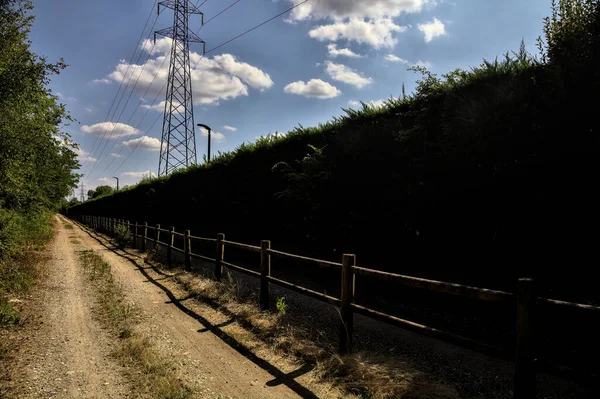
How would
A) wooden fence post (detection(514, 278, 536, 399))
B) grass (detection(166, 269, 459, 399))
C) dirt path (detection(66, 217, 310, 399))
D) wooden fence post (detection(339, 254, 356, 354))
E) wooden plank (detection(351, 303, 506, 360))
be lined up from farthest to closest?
wooden fence post (detection(339, 254, 356, 354)), dirt path (detection(66, 217, 310, 399)), grass (detection(166, 269, 459, 399)), wooden plank (detection(351, 303, 506, 360)), wooden fence post (detection(514, 278, 536, 399))

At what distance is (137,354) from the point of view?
4207 mm

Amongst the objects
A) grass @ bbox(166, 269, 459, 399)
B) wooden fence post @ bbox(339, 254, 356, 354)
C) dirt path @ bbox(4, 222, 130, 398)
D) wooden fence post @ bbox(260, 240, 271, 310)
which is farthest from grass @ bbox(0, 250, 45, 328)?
wooden fence post @ bbox(339, 254, 356, 354)

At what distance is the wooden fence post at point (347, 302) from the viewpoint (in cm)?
432

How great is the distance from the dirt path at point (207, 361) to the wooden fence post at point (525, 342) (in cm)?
185

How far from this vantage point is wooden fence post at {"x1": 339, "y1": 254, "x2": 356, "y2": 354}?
4.32m

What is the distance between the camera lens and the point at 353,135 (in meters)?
6.79

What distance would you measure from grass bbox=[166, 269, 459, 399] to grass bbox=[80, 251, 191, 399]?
1.18 metres

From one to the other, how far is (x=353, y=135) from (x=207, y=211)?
Result: 29.4ft

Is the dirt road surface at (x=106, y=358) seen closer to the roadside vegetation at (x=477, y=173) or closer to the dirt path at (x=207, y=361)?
the dirt path at (x=207, y=361)

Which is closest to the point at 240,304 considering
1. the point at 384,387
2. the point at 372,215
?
the point at 372,215

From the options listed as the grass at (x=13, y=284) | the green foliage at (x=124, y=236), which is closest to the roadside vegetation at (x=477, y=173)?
the grass at (x=13, y=284)

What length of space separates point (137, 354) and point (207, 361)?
856mm

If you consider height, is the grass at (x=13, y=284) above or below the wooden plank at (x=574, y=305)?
below

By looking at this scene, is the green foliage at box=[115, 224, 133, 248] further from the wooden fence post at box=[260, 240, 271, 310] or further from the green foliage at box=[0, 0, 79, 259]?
the wooden fence post at box=[260, 240, 271, 310]
